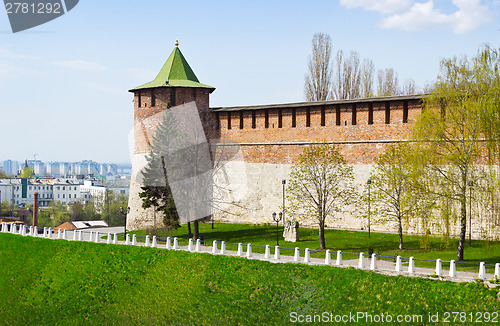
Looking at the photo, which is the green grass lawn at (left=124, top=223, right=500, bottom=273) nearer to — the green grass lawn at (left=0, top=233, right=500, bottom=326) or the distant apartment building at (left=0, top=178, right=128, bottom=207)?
the green grass lawn at (left=0, top=233, right=500, bottom=326)

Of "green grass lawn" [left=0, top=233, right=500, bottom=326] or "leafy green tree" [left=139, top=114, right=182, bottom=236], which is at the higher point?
"leafy green tree" [left=139, top=114, right=182, bottom=236]

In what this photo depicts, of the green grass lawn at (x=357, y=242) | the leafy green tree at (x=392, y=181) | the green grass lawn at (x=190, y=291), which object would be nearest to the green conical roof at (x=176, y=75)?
the green grass lawn at (x=357, y=242)

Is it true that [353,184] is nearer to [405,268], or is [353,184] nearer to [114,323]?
[405,268]

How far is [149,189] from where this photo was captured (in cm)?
3089

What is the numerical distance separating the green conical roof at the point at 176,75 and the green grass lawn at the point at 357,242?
8070 millimetres

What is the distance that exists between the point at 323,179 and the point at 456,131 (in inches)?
321

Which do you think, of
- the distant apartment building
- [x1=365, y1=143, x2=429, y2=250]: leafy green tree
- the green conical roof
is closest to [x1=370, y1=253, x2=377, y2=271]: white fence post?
[x1=365, y1=143, x2=429, y2=250]: leafy green tree

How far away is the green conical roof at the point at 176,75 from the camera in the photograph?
33241mm

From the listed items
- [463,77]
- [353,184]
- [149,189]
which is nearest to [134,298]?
[149,189]

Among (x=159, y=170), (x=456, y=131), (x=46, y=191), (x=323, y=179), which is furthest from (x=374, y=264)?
(x=46, y=191)

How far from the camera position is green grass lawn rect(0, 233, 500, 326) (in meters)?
16.7

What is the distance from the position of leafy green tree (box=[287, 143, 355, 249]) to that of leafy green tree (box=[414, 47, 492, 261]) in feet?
22.9

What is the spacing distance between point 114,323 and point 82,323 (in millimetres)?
1525

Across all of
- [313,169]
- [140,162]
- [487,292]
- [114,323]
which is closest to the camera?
[487,292]
